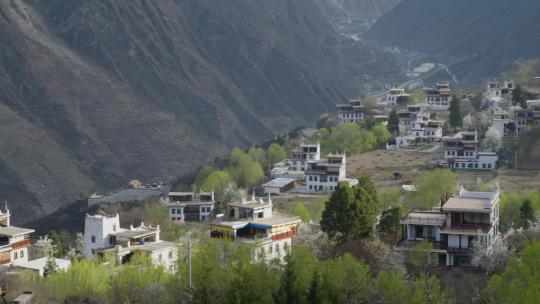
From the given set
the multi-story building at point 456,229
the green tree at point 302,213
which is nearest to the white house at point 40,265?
the multi-story building at point 456,229

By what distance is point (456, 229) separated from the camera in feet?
155

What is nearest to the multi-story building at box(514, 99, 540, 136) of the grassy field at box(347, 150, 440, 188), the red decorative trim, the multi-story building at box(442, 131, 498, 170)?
the multi-story building at box(442, 131, 498, 170)

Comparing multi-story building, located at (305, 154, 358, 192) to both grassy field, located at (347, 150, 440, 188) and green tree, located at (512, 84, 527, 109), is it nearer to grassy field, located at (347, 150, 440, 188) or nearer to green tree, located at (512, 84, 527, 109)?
grassy field, located at (347, 150, 440, 188)

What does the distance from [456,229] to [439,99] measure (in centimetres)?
7508

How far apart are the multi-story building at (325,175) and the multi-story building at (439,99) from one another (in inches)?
1389

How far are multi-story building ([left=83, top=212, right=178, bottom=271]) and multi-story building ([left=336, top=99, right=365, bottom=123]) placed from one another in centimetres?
6693

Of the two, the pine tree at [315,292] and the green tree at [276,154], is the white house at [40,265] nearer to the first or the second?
the pine tree at [315,292]

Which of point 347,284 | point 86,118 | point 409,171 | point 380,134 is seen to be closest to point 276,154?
point 380,134

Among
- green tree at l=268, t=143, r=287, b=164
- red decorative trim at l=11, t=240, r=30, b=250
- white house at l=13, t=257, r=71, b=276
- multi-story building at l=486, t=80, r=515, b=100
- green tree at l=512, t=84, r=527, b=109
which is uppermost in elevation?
multi-story building at l=486, t=80, r=515, b=100

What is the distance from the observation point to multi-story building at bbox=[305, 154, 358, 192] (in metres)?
85.9

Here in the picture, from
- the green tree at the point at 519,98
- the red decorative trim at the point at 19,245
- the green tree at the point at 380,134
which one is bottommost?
the red decorative trim at the point at 19,245

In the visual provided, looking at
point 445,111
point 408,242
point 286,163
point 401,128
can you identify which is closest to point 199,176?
point 286,163

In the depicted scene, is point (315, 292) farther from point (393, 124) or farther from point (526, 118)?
point (393, 124)

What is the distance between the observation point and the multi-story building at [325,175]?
85938 millimetres
